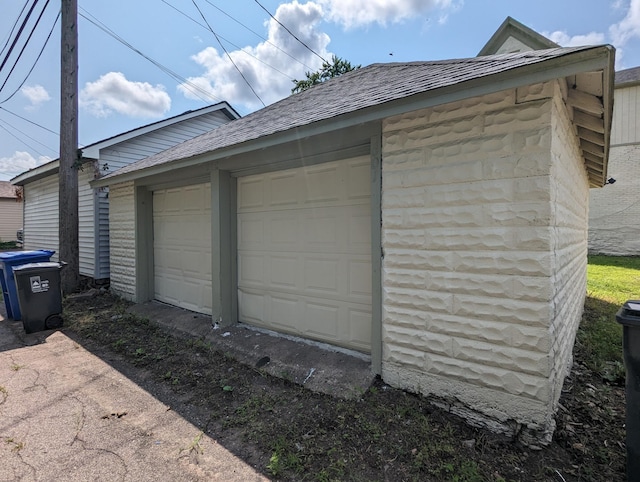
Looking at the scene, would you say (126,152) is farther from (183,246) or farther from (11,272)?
(183,246)

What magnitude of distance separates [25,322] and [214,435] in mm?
4545

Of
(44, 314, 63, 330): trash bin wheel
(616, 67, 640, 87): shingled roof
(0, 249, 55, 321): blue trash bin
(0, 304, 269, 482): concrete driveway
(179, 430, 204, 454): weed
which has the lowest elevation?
(179, 430, 204, 454): weed

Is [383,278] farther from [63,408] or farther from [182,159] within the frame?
[182,159]

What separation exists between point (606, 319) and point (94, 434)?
7.11 metres

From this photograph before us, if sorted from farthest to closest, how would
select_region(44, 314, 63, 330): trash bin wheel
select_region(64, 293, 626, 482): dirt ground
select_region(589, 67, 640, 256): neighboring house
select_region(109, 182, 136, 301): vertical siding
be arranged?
select_region(589, 67, 640, 256): neighboring house
select_region(109, 182, 136, 301): vertical siding
select_region(44, 314, 63, 330): trash bin wheel
select_region(64, 293, 626, 482): dirt ground

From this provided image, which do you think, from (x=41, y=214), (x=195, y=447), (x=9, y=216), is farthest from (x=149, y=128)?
(x=9, y=216)

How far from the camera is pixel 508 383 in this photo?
2627mm

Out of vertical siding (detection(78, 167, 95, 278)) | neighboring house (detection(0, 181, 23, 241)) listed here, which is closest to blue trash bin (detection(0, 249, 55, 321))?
vertical siding (detection(78, 167, 95, 278))

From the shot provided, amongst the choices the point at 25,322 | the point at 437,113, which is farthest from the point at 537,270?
the point at 25,322

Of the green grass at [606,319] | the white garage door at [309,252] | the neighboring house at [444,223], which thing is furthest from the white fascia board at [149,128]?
the green grass at [606,319]

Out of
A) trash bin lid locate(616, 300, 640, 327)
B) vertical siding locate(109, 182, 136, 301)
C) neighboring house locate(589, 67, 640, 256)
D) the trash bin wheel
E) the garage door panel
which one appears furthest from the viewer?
neighboring house locate(589, 67, 640, 256)

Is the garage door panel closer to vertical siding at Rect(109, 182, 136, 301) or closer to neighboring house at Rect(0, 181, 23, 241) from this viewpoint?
vertical siding at Rect(109, 182, 136, 301)

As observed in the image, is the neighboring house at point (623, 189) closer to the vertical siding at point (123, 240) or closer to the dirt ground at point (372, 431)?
the dirt ground at point (372, 431)

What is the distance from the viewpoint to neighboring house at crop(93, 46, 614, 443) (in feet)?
8.24
